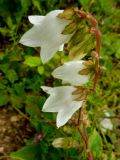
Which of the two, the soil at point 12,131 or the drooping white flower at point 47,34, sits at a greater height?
the drooping white flower at point 47,34

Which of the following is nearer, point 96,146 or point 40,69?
point 96,146

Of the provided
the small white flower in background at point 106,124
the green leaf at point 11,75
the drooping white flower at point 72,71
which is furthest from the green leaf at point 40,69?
the drooping white flower at point 72,71

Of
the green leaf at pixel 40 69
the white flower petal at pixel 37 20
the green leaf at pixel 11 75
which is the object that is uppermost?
the white flower petal at pixel 37 20

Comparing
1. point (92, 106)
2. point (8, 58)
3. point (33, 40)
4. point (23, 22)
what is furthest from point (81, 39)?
point (23, 22)

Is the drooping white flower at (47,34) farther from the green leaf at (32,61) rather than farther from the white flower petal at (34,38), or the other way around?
the green leaf at (32,61)

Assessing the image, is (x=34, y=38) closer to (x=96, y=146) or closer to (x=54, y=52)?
(x=54, y=52)

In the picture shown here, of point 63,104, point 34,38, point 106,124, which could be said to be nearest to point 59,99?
point 63,104

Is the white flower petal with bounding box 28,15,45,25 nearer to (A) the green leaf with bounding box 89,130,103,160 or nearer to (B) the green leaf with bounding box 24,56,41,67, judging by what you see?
(A) the green leaf with bounding box 89,130,103,160

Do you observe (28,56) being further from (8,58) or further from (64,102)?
(64,102)
